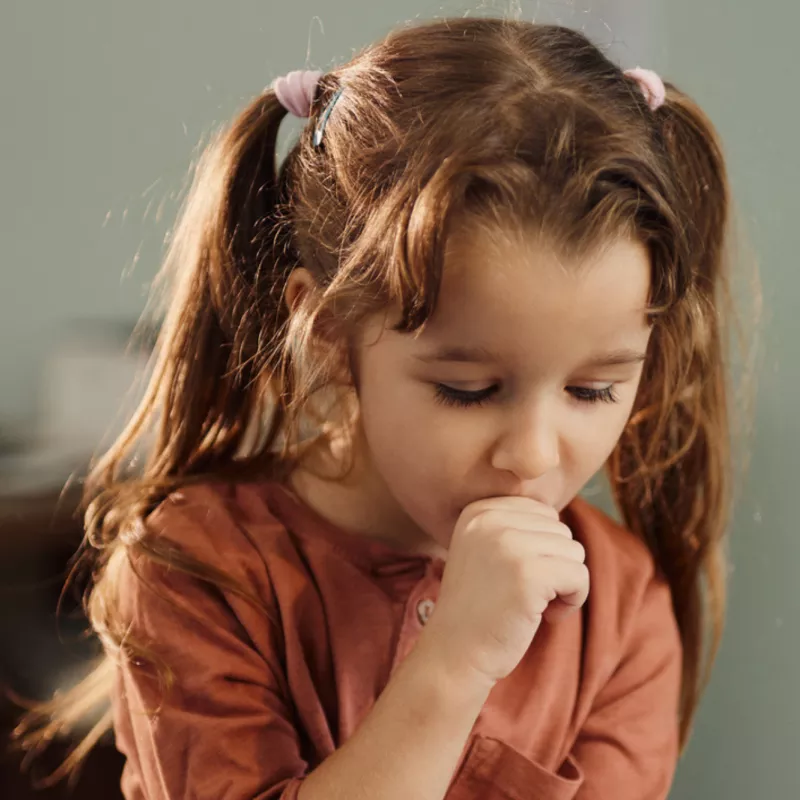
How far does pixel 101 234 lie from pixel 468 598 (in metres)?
0.64

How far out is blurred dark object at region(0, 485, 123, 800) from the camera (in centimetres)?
104

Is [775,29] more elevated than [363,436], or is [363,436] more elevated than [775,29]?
[775,29]

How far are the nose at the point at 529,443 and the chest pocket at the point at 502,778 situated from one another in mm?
239

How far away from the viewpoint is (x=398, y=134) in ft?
2.05

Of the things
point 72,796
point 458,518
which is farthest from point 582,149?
point 72,796

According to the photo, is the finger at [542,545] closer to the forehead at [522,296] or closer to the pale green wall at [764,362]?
the forehead at [522,296]

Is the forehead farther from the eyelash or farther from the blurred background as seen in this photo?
the blurred background

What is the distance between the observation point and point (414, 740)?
62 centimetres

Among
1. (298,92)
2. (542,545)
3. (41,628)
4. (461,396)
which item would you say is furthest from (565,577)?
(41,628)

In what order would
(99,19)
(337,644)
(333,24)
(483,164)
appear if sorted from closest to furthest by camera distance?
(483,164) → (337,644) → (333,24) → (99,19)

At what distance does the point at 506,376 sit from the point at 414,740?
222 millimetres

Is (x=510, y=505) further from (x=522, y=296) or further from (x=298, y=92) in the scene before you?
(x=298, y=92)

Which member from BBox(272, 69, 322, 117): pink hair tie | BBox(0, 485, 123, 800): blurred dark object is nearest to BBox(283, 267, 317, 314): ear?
BBox(272, 69, 322, 117): pink hair tie

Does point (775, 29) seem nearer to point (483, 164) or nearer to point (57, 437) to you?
point (483, 164)
